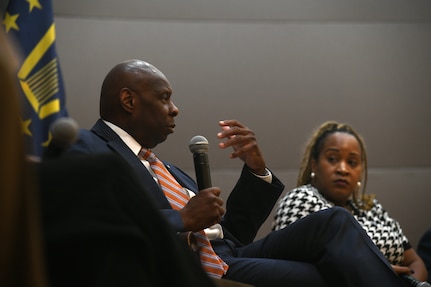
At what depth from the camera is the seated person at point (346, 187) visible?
346 centimetres

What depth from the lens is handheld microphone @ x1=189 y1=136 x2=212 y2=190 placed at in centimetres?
234

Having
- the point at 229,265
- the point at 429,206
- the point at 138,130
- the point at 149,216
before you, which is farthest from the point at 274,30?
the point at 149,216

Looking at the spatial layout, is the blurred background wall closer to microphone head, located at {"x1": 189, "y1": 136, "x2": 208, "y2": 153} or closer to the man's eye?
the man's eye

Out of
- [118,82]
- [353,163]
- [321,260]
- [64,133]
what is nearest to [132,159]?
[118,82]

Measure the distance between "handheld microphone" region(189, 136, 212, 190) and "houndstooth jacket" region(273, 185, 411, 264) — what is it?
96 cm

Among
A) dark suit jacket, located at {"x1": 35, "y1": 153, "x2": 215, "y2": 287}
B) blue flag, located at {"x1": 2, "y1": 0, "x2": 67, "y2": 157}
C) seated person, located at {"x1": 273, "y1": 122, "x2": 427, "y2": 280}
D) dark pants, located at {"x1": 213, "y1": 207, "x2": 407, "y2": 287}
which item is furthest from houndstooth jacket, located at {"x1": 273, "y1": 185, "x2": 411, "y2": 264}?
dark suit jacket, located at {"x1": 35, "y1": 153, "x2": 215, "y2": 287}

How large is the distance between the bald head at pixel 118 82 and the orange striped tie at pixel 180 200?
0.23 metres

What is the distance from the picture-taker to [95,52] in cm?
420

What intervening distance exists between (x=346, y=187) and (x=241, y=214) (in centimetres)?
94

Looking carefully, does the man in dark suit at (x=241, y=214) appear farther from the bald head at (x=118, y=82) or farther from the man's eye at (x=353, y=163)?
the man's eye at (x=353, y=163)

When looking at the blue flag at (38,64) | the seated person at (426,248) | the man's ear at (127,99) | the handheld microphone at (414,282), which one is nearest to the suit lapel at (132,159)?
the man's ear at (127,99)

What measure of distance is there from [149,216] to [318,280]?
5.54 ft

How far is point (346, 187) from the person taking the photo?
11.7 ft

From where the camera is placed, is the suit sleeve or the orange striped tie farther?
the suit sleeve
